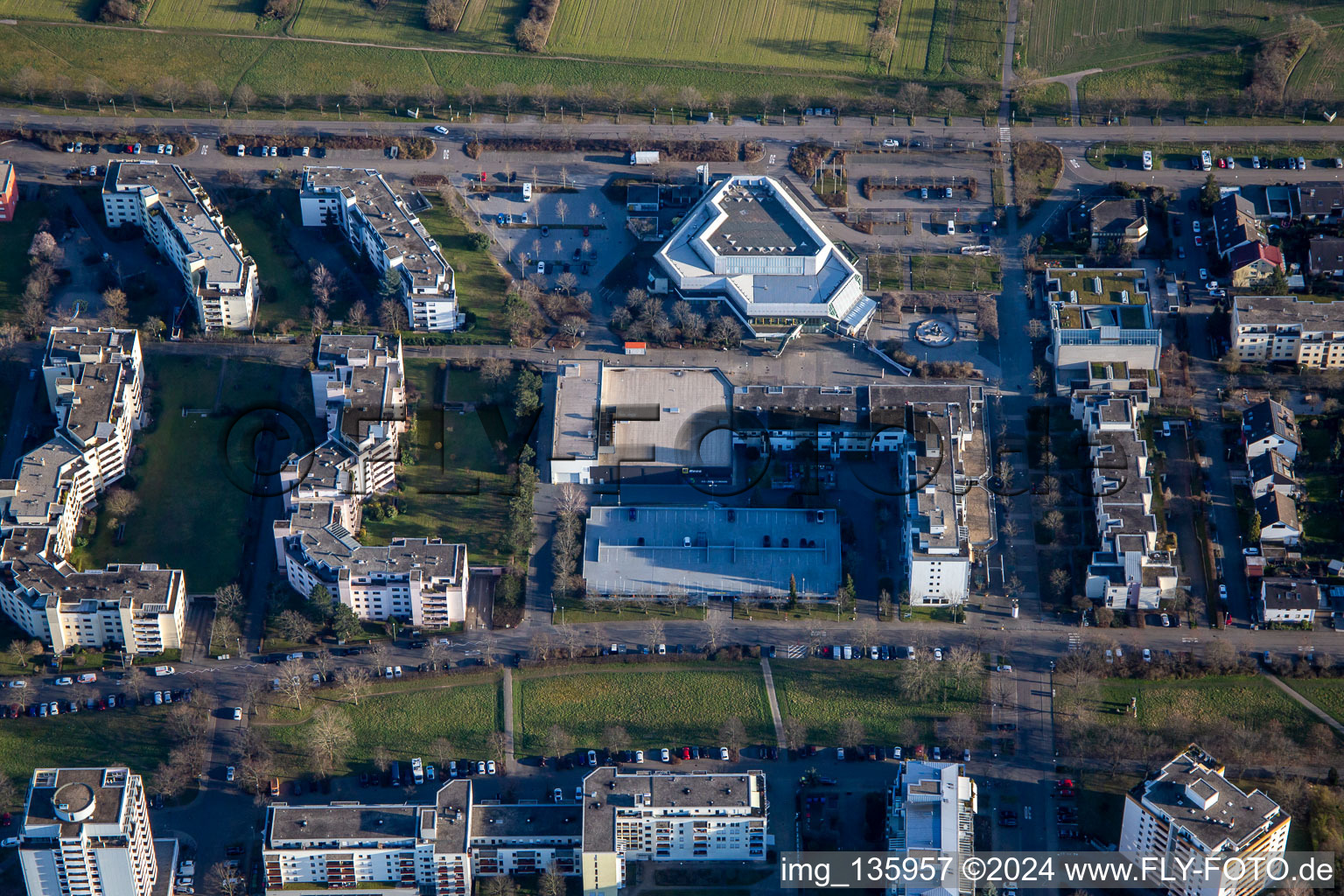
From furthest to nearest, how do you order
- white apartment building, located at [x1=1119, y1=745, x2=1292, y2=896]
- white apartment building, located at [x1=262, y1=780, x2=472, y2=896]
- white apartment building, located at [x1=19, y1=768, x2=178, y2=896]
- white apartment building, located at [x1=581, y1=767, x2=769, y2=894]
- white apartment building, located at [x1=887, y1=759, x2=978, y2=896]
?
white apartment building, located at [x1=581, y1=767, x2=769, y2=894] < white apartment building, located at [x1=262, y1=780, x2=472, y2=896] < white apartment building, located at [x1=887, y1=759, x2=978, y2=896] < white apartment building, located at [x1=19, y1=768, x2=178, y2=896] < white apartment building, located at [x1=1119, y1=745, x2=1292, y2=896]

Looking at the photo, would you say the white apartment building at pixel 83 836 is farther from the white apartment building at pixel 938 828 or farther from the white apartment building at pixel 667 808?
the white apartment building at pixel 938 828

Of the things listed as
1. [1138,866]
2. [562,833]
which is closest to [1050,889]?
[1138,866]

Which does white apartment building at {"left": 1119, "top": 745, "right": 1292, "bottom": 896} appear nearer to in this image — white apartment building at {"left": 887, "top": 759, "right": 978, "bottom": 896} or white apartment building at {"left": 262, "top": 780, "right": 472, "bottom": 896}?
white apartment building at {"left": 887, "top": 759, "right": 978, "bottom": 896}

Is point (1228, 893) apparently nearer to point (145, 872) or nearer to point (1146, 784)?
point (1146, 784)

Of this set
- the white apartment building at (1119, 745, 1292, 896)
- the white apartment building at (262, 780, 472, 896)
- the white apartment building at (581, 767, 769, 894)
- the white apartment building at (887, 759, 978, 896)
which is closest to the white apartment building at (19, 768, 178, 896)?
the white apartment building at (262, 780, 472, 896)

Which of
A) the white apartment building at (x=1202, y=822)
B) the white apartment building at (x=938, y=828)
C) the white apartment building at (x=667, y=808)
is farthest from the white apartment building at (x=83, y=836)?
the white apartment building at (x=1202, y=822)

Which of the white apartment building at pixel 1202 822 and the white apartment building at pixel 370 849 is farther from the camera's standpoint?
the white apartment building at pixel 370 849
